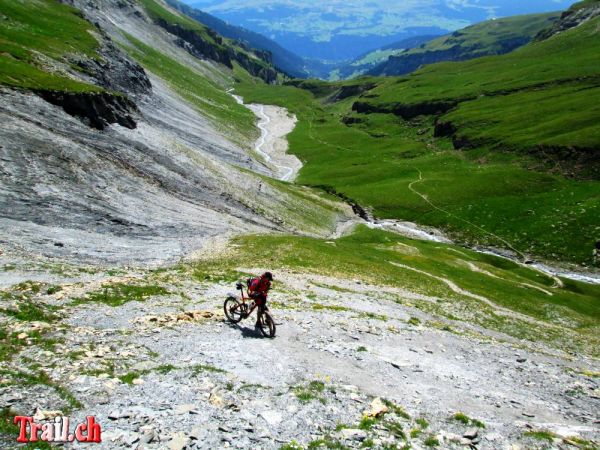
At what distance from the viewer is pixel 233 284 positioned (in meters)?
33.2

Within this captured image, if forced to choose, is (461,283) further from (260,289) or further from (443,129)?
(443,129)

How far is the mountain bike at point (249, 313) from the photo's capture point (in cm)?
2244

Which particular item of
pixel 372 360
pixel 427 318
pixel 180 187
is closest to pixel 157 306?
pixel 372 360

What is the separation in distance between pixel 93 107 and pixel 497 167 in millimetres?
110066

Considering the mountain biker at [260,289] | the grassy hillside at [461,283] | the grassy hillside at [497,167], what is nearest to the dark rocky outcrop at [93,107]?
the grassy hillside at [461,283]

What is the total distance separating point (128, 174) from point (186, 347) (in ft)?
143

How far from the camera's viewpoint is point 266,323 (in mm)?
22719

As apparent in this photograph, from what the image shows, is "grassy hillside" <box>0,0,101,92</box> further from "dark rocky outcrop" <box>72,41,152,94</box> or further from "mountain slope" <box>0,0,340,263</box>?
"dark rocky outcrop" <box>72,41,152,94</box>

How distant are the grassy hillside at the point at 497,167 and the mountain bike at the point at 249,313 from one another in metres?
79.0

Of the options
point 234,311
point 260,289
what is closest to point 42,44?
point 234,311

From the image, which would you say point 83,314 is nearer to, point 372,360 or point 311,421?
point 311,421

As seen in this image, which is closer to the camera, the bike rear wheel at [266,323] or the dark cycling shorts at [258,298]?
the dark cycling shorts at [258,298]

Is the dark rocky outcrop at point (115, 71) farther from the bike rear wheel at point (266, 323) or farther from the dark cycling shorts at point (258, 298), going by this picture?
the bike rear wheel at point (266, 323)

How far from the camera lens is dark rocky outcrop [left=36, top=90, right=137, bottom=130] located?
2448 inches
